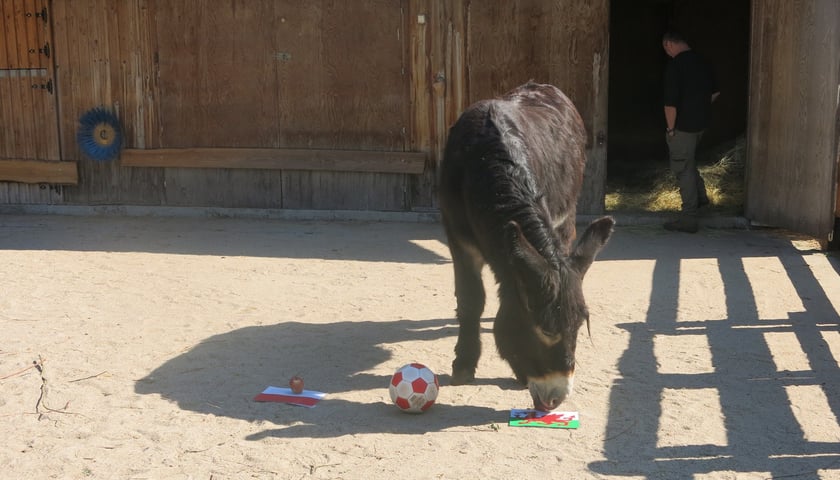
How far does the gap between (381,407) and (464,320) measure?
0.74 meters

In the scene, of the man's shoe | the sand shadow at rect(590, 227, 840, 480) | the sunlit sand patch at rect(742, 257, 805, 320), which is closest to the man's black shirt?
the man's shoe

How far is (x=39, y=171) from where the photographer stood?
412 inches

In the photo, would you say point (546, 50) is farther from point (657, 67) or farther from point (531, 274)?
point (531, 274)

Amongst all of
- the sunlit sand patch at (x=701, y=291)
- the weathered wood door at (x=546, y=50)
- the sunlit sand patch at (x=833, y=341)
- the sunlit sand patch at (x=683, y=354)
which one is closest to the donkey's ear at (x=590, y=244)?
the sunlit sand patch at (x=683, y=354)

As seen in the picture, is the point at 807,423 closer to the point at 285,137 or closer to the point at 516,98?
the point at 516,98

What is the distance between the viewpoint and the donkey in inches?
157

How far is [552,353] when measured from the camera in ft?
13.1

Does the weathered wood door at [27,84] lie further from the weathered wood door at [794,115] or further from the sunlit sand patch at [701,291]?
the weathered wood door at [794,115]

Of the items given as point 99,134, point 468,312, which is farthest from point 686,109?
point 99,134

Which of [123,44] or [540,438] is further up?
[123,44]

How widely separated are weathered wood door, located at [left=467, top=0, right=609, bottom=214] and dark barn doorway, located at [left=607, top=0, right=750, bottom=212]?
3727mm

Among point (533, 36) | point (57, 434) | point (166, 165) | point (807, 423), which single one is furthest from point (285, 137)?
point (807, 423)

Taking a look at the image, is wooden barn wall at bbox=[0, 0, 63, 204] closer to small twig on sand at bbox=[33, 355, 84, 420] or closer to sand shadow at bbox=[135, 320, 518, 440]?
sand shadow at bbox=[135, 320, 518, 440]

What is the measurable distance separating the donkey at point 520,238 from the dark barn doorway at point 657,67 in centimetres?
808
